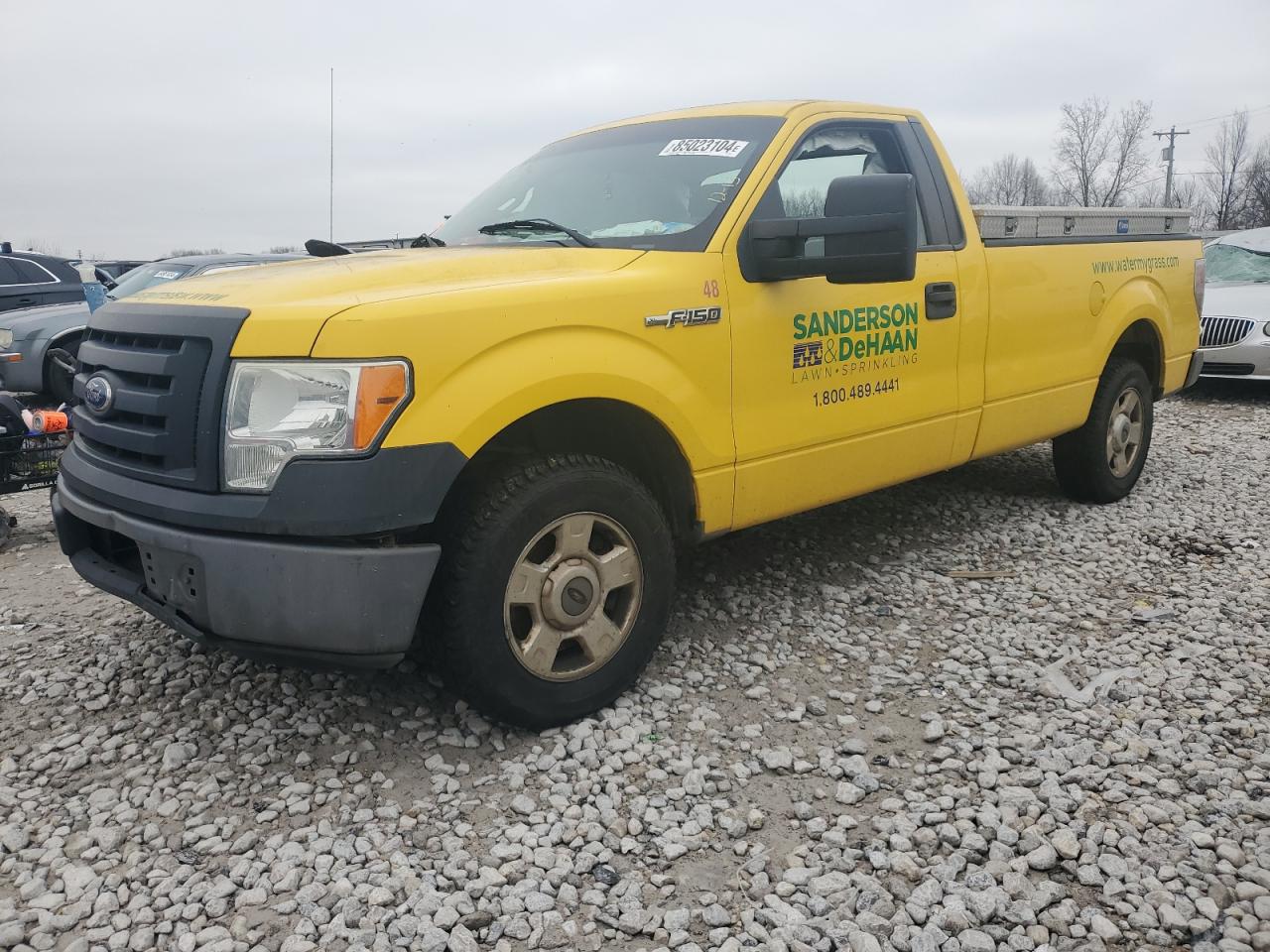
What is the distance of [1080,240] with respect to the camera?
5.01 meters

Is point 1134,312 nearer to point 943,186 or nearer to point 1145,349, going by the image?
point 1145,349

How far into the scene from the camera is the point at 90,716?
331 cm

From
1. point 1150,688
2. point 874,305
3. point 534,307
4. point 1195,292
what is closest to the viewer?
point 534,307

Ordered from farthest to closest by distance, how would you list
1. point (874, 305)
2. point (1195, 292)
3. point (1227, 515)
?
point (1195, 292) < point (1227, 515) < point (874, 305)

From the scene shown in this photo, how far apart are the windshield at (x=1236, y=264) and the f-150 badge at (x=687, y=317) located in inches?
372

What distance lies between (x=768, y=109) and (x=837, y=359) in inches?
40.6

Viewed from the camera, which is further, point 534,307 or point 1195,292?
point 1195,292

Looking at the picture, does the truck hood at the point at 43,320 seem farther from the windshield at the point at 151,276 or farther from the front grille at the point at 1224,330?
the front grille at the point at 1224,330

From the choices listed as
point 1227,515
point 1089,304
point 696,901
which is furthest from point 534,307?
point 1227,515

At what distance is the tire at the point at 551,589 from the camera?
2826mm

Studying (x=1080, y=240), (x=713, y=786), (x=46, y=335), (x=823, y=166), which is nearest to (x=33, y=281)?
(x=46, y=335)

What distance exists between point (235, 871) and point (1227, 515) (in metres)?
5.27

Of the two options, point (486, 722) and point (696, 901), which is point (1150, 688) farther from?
point (486, 722)

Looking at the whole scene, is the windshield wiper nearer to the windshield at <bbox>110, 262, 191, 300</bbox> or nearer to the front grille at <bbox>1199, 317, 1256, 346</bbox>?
the windshield at <bbox>110, 262, 191, 300</bbox>
